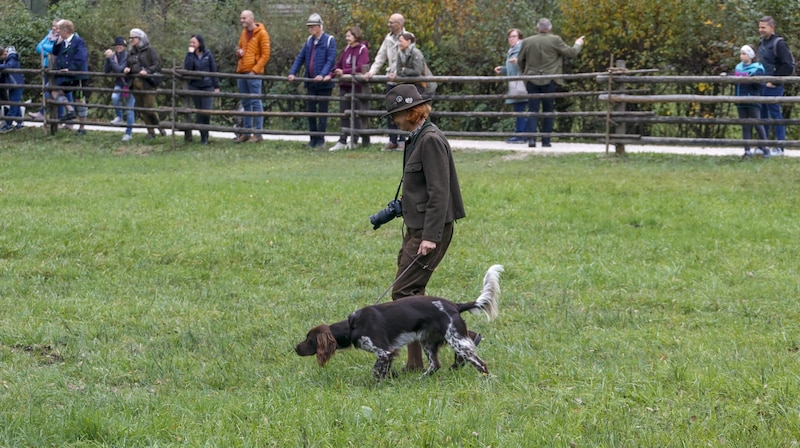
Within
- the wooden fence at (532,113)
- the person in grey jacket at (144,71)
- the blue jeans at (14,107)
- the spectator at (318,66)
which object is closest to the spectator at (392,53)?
the wooden fence at (532,113)

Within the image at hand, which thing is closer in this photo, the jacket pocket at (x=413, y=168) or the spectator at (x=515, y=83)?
the jacket pocket at (x=413, y=168)

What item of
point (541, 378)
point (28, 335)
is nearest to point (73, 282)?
point (28, 335)

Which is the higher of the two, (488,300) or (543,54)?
(543,54)

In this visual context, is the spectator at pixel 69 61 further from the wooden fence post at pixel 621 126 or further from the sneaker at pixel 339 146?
the wooden fence post at pixel 621 126

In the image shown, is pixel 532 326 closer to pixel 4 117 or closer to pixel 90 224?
pixel 90 224

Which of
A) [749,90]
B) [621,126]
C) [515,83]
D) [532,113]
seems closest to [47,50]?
[515,83]

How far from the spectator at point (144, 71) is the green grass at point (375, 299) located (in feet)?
16.6

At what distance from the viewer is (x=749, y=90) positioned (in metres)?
17.2

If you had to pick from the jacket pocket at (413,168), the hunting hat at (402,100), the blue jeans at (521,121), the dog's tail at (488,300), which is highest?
the hunting hat at (402,100)

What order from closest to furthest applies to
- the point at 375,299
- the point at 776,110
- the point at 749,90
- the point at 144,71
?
the point at 375,299 < the point at 776,110 < the point at 749,90 < the point at 144,71

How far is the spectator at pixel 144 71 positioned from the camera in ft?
67.8

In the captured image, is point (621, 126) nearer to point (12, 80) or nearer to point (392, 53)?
point (392, 53)

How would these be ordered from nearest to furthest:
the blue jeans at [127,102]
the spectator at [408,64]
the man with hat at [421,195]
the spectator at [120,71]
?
the man with hat at [421,195] < the spectator at [408,64] < the blue jeans at [127,102] < the spectator at [120,71]

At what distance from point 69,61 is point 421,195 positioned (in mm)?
17446
